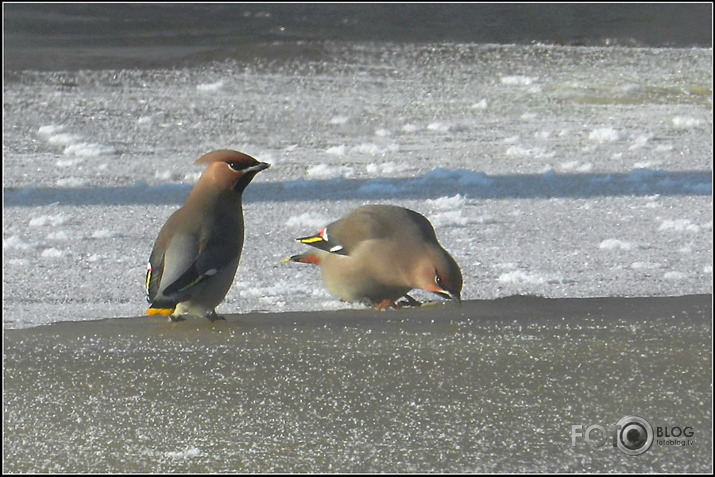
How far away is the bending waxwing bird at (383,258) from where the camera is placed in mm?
3787

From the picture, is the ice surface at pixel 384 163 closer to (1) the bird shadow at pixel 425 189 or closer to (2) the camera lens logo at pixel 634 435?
(1) the bird shadow at pixel 425 189

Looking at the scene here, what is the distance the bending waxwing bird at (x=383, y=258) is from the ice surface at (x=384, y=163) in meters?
0.12

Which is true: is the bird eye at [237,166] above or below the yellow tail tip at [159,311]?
above

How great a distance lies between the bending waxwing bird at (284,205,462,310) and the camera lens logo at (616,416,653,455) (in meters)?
0.86

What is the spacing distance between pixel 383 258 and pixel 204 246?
0.57 m

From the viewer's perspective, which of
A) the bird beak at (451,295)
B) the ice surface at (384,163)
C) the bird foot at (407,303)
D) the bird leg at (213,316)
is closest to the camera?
the bird beak at (451,295)

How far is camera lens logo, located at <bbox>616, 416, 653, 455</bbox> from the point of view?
2.87 metres

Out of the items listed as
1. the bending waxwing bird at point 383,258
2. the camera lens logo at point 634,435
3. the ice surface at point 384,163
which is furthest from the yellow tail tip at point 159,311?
the camera lens logo at point 634,435

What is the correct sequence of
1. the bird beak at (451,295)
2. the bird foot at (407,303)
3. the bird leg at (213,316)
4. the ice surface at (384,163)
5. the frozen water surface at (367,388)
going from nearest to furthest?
the frozen water surface at (367,388) → the bird beak at (451,295) → the bird leg at (213,316) → the bird foot at (407,303) → the ice surface at (384,163)

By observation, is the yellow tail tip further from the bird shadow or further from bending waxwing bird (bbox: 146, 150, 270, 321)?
the bird shadow

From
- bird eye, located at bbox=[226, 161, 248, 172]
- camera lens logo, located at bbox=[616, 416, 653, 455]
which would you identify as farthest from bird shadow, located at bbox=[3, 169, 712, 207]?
camera lens logo, located at bbox=[616, 416, 653, 455]

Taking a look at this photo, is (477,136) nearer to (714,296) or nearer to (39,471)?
(714,296)

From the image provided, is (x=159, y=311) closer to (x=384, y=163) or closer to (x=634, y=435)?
(x=634, y=435)

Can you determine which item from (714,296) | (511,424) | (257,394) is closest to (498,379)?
(511,424)
